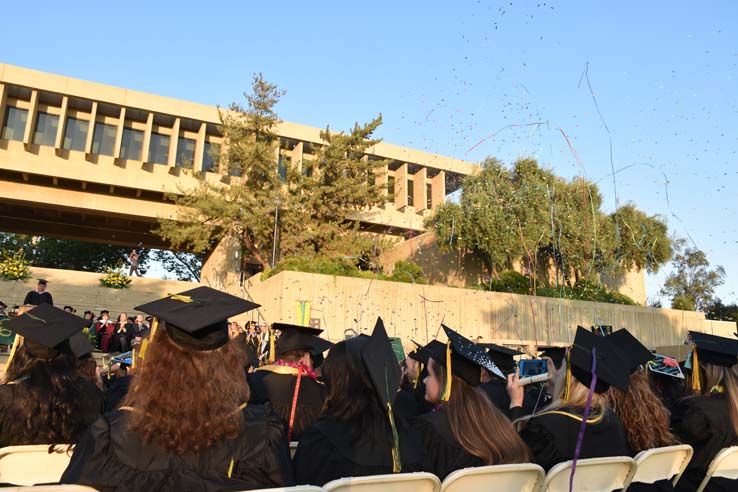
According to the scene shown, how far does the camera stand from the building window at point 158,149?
29391 mm

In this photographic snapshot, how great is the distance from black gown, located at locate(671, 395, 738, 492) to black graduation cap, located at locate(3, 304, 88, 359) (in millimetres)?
4055

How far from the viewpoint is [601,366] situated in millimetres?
3137

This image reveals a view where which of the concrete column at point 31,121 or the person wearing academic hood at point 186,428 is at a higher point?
the concrete column at point 31,121

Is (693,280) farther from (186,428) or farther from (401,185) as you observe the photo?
(186,428)

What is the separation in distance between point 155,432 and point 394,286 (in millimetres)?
18710

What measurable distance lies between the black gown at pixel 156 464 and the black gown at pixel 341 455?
1.06 ft

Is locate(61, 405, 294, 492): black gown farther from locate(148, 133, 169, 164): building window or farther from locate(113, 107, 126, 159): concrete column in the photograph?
locate(148, 133, 169, 164): building window

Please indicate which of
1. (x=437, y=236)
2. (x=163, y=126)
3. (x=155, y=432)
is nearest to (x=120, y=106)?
(x=163, y=126)

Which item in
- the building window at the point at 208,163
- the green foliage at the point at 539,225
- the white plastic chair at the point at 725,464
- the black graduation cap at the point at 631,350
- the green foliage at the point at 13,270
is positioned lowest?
the white plastic chair at the point at 725,464

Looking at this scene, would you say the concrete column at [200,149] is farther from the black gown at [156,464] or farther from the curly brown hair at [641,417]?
the black gown at [156,464]

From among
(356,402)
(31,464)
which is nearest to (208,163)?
(31,464)

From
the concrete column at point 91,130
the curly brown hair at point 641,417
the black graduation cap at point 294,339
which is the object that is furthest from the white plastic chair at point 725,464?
the concrete column at point 91,130

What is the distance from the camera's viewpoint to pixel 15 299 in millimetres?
19781

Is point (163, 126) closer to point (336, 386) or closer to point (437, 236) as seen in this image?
point (437, 236)
